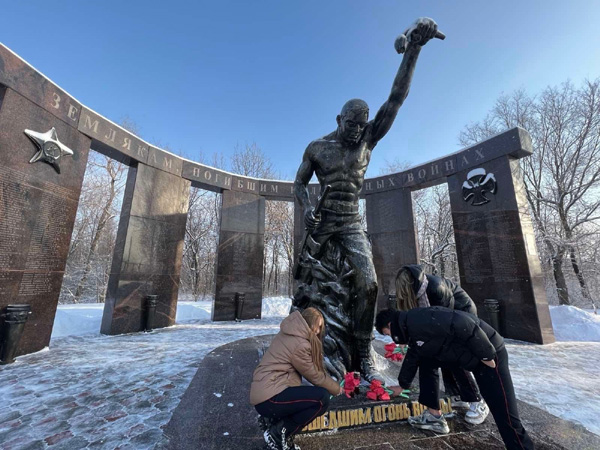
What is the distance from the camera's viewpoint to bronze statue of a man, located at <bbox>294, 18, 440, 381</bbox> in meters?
3.71

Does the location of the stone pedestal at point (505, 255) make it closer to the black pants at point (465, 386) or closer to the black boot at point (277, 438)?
the black pants at point (465, 386)

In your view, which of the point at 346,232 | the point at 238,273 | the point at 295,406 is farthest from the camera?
the point at 238,273

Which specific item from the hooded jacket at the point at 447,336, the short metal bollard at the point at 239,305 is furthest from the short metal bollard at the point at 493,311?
the short metal bollard at the point at 239,305

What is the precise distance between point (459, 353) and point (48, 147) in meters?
9.18

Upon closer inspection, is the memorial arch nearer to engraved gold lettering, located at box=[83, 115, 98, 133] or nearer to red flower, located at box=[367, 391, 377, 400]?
engraved gold lettering, located at box=[83, 115, 98, 133]

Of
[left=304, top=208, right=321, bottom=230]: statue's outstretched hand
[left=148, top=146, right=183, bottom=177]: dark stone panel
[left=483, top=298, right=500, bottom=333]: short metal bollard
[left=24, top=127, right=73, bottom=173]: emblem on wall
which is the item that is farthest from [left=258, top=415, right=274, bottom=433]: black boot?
[left=148, top=146, right=183, bottom=177]: dark stone panel

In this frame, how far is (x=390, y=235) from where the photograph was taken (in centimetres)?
1244

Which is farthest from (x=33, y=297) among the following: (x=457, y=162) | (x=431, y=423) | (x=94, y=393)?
(x=457, y=162)

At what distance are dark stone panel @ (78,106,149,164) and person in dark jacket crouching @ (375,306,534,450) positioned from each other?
31.5 feet

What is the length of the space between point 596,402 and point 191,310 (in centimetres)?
1474

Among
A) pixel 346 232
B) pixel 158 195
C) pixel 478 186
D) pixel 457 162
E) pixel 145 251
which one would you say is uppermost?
pixel 457 162

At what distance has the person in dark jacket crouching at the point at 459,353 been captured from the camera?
221 cm

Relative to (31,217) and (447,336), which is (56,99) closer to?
(31,217)

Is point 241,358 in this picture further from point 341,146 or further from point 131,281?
point 131,281
